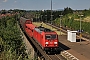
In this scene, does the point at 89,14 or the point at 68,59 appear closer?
the point at 68,59

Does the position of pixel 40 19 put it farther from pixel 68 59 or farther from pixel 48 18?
pixel 68 59

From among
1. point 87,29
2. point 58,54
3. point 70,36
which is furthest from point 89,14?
point 58,54

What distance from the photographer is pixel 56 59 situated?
32.2m

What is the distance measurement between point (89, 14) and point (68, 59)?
84.3 m

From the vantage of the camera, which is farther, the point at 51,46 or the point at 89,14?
the point at 89,14

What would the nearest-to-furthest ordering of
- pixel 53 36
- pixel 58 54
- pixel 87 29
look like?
pixel 53 36, pixel 58 54, pixel 87 29

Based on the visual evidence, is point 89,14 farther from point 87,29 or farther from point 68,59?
point 68,59

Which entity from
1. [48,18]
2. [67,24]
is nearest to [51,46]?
[67,24]

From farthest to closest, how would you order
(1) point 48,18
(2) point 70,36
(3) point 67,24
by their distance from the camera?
1. (1) point 48,18
2. (3) point 67,24
3. (2) point 70,36

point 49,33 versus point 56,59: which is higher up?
point 49,33

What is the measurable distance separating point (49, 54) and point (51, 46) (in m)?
2.23

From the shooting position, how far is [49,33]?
Result: 33906 mm

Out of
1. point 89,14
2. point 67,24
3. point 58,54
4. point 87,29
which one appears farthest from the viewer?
point 89,14

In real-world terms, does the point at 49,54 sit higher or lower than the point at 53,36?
lower
